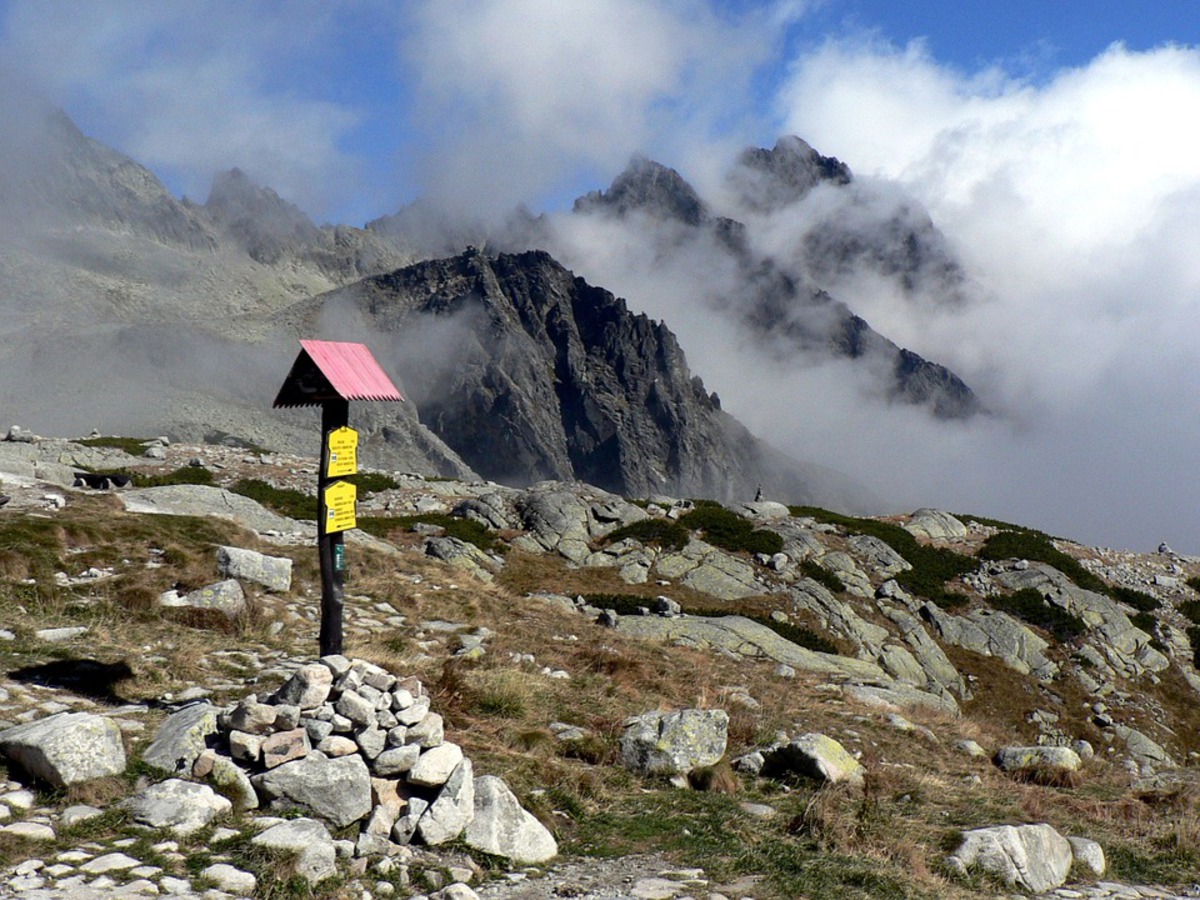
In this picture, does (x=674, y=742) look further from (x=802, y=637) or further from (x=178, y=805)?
Answer: (x=802, y=637)

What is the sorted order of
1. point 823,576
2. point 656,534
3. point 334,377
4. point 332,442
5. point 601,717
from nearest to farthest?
point 334,377
point 332,442
point 601,717
point 823,576
point 656,534

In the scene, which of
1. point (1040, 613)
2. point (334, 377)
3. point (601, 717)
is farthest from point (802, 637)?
point (334, 377)

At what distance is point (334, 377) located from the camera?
1164cm

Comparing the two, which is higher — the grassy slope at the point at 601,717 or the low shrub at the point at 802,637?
the grassy slope at the point at 601,717

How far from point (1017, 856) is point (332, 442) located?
10290 millimetres

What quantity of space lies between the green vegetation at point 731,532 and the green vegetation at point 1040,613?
38.6 ft

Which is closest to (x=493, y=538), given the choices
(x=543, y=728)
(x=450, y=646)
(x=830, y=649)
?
(x=830, y=649)

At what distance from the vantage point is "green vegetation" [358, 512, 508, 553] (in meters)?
36.7

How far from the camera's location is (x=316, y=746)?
29.9 ft

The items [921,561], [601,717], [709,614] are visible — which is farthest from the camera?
[921,561]

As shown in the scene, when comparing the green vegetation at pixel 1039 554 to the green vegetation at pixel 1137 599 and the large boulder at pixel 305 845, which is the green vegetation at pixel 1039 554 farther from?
the large boulder at pixel 305 845

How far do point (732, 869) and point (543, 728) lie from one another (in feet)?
15.2

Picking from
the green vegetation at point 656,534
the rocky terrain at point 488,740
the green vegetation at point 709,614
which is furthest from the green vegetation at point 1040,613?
the green vegetation at point 656,534

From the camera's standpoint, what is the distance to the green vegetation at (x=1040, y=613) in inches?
1543
